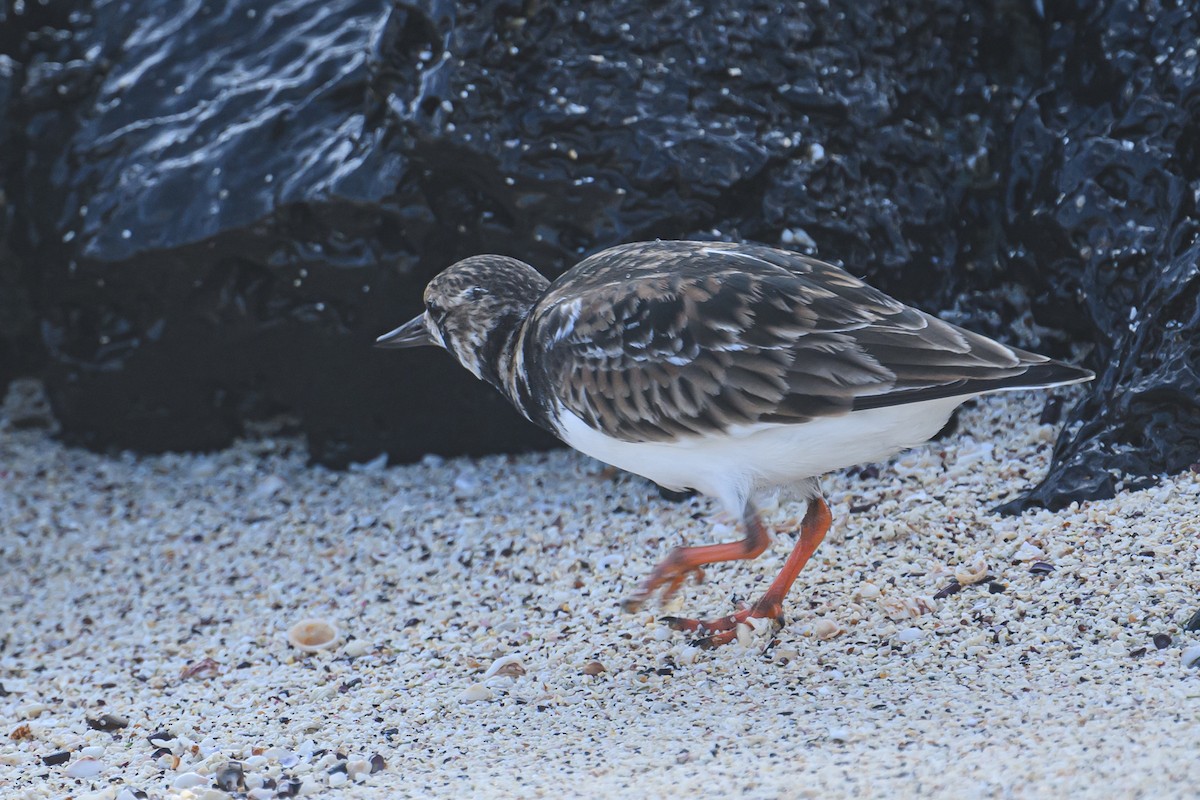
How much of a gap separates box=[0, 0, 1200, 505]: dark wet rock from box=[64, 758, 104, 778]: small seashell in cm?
225

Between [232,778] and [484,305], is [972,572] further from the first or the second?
[232,778]

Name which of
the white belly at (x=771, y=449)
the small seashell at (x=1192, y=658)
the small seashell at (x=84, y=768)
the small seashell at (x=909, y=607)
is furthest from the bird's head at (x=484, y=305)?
the small seashell at (x=1192, y=658)

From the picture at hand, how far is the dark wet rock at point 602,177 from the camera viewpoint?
4.44 metres

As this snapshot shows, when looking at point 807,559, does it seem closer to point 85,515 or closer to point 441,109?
point 441,109

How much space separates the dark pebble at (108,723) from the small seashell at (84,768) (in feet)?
0.91

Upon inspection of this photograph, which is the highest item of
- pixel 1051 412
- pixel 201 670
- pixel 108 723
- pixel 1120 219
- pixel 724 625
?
pixel 1120 219

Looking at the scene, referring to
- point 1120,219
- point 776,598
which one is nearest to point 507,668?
point 776,598

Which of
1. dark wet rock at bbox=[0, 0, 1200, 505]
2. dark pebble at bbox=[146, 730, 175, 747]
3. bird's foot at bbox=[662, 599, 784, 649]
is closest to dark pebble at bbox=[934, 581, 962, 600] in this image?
bird's foot at bbox=[662, 599, 784, 649]

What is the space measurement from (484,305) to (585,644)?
1095 millimetres

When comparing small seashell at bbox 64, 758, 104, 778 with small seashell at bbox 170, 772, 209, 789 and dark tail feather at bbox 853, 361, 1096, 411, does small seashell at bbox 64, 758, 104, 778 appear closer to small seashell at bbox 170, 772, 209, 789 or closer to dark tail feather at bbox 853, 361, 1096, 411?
small seashell at bbox 170, 772, 209, 789

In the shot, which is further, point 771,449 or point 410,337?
point 410,337

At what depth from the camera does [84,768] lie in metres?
3.26

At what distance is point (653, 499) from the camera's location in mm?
4688

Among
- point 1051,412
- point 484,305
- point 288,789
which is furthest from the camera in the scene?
point 1051,412
